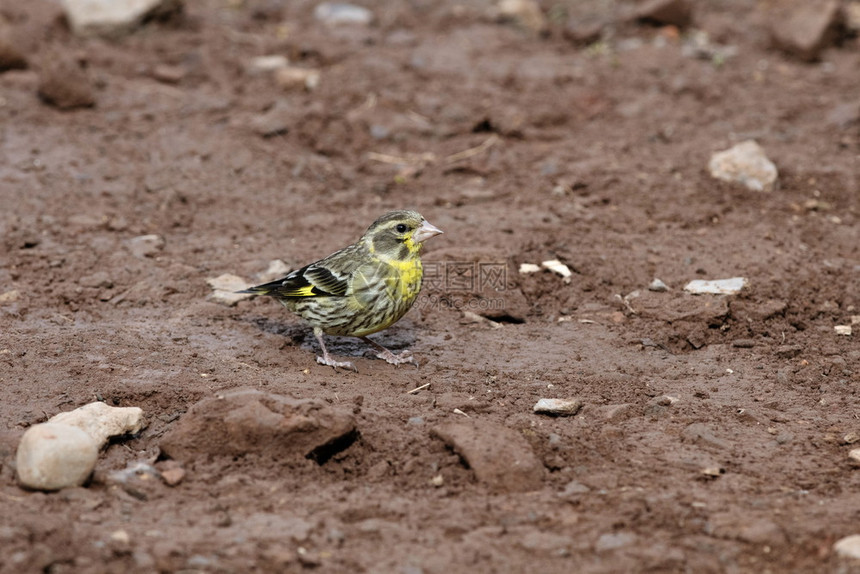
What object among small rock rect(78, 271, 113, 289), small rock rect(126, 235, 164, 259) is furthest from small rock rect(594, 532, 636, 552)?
small rock rect(126, 235, 164, 259)

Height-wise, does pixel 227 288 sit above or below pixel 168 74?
below

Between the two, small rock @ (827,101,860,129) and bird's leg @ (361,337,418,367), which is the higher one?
small rock @ (827,101,860,129)

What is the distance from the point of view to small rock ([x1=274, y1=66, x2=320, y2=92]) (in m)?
10.9

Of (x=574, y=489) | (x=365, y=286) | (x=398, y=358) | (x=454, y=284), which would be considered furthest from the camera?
(x=454, y=284)

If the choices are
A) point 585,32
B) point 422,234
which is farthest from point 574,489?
point 585,32

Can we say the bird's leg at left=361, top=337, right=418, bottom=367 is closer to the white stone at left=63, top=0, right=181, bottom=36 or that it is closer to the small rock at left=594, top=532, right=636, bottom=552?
the small rock at left=594, top=532, right=636, bottom=552

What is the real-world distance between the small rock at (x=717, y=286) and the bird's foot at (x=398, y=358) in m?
→ 2.18

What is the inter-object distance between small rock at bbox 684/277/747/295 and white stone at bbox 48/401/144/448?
405cm

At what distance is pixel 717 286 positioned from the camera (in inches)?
289

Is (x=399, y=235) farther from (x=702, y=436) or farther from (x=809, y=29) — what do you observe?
(x=809, y=29)

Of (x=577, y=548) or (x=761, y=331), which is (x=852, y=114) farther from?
(x=577, y=548)

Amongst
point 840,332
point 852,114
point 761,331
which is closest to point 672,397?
point 761,331

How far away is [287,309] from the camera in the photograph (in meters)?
6.97

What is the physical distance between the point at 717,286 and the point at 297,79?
216 inches
